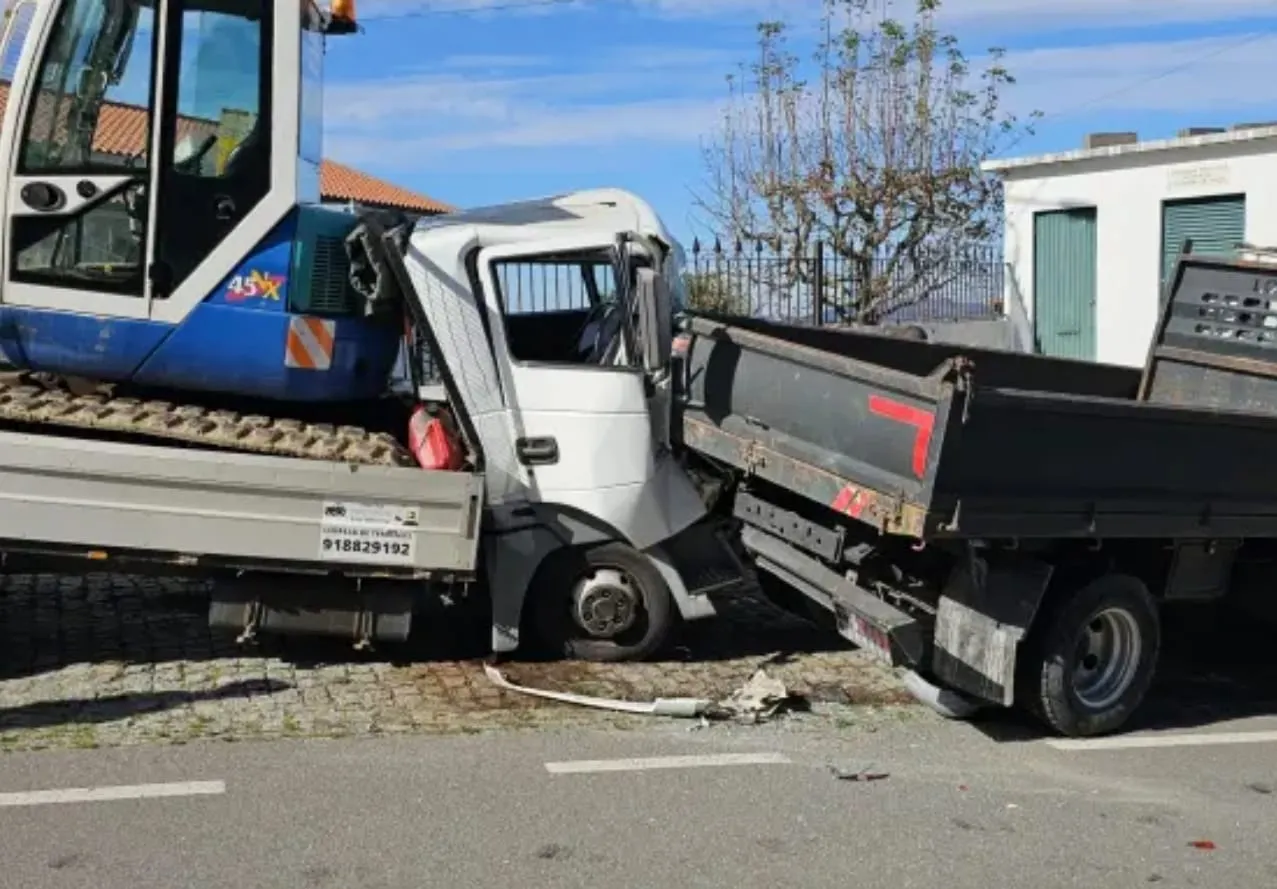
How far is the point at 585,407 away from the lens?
24.5 feet

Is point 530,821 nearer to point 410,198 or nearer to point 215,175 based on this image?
point 215,175

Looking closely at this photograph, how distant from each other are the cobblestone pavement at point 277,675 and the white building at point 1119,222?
34.2 ft

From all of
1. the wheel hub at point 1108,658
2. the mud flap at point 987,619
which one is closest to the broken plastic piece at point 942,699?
the mud flap at point 987,619

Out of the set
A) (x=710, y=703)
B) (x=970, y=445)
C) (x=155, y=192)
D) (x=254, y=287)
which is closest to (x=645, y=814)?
(x=710, y=703)

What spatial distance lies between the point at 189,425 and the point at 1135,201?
15.1m

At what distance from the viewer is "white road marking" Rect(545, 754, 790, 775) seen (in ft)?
20.2

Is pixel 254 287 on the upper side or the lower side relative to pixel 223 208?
lower

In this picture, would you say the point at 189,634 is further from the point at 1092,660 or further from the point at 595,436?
the point at 1092,660

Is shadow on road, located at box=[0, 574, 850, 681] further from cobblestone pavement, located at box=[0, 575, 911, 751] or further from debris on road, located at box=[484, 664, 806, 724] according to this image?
debris on road, located at box=[484, 664, 806, 724]

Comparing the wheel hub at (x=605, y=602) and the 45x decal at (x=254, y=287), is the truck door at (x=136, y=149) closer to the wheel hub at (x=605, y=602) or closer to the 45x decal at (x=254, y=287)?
the 45x decal at (x=254, y=287)

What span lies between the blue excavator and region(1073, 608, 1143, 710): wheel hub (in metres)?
3.51

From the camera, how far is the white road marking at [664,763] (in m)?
6.17

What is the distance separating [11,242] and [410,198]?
3726cm

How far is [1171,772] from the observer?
642 cm
